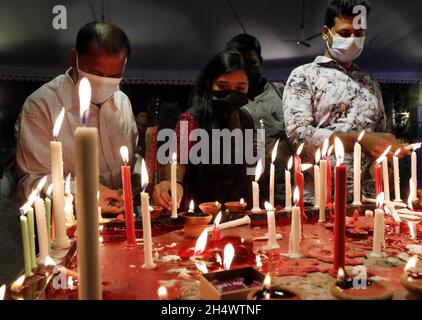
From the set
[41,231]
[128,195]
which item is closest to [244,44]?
[128,195]

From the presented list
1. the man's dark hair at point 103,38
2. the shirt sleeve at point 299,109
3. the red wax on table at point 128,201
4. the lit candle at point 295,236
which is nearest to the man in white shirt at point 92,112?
the man's dark hair at point 103,38

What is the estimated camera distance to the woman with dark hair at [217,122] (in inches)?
125

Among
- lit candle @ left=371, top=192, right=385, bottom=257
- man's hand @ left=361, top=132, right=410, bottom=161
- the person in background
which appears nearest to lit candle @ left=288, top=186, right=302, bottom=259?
lit candle @ left=371, top=192, right=385, bottom=257

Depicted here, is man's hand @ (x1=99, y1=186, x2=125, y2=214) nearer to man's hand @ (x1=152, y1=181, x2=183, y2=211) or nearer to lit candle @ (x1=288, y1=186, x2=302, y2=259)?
man's hand @ (x1=152, y1=181, x2=183, y2=211)

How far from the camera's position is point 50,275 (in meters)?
1.33

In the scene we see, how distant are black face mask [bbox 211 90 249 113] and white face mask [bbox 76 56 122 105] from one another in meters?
0.78

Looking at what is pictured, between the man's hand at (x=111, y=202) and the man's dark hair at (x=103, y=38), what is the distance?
1.08m

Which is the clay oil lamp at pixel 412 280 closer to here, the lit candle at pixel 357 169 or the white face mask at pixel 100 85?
the lit candle at pixel 357 169

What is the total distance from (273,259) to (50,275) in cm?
82

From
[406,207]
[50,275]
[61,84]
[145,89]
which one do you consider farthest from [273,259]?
[145,89]

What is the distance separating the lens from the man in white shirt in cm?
294

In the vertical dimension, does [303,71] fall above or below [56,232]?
above

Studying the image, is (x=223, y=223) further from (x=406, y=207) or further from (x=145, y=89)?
(x=145, y=89)
